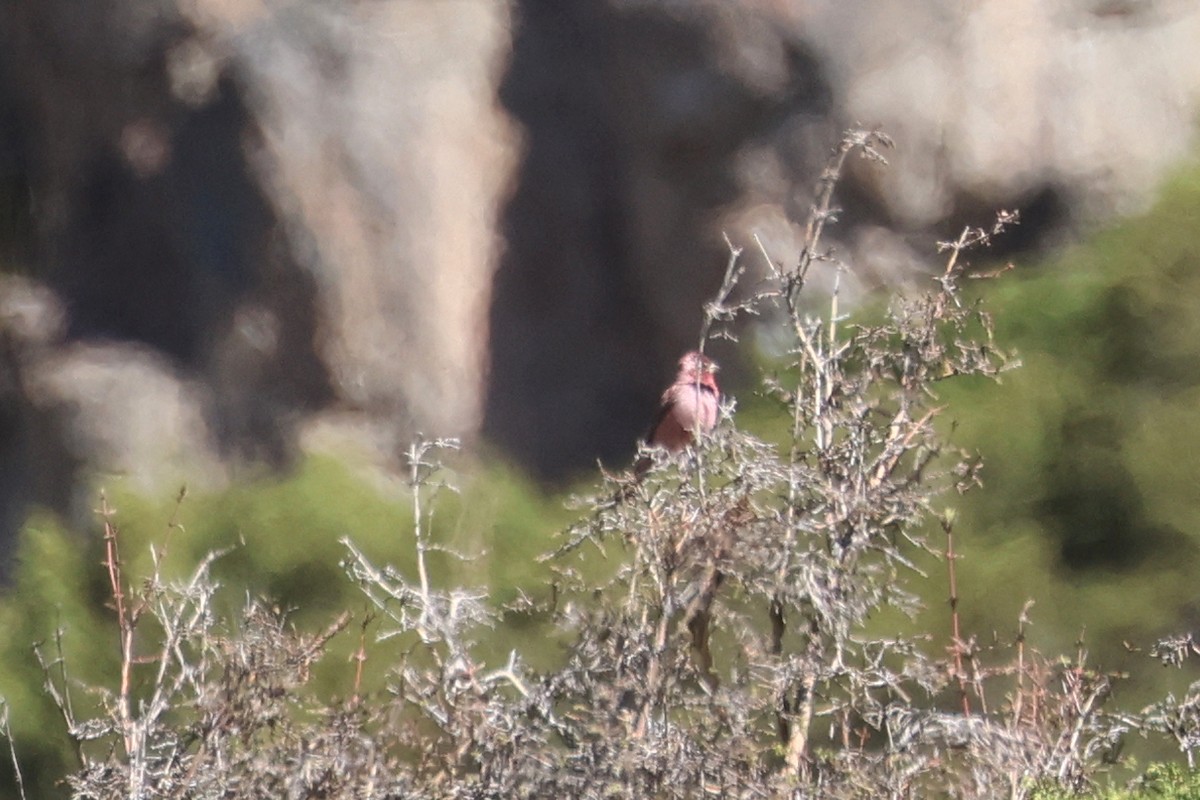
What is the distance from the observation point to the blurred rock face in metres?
5.39

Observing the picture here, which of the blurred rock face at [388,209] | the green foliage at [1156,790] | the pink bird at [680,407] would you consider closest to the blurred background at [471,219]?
the blurred rock face at [388,209]

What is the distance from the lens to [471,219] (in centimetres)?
596

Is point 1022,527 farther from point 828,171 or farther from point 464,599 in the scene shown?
point 464,599

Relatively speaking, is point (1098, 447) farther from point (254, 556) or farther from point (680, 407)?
point (254, 556)

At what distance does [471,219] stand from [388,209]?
0.32 metres

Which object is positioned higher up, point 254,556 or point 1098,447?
point 254,556

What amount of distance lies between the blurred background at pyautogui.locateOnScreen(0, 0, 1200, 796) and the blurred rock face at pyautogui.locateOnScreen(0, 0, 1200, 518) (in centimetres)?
1

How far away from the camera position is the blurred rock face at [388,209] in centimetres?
539

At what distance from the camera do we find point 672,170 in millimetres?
5457

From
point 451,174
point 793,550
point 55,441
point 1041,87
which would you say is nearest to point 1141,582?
point 1041,87

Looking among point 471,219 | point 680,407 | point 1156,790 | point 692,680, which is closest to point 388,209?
point 471,219

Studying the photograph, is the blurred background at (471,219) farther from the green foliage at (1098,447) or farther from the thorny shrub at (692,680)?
the thorny shrub at (692,680)

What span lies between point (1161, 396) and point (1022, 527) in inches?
19.2

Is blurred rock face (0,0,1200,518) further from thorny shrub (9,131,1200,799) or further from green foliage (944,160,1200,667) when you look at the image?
thorny shrub (9,131,1200,799)
